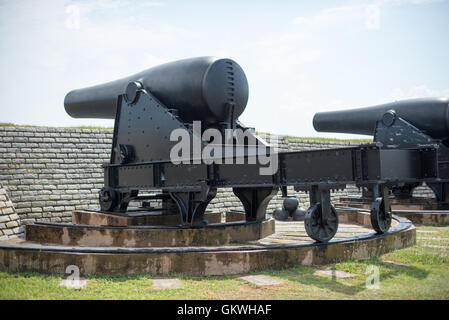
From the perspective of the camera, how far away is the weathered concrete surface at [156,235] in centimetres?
626

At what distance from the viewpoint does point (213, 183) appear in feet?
20.3

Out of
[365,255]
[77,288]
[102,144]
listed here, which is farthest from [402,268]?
[102,144]

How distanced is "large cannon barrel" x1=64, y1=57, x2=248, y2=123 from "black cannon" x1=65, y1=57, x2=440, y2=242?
0.04 feet

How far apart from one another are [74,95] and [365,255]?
19.7 feet

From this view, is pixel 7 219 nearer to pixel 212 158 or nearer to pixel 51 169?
pixel 51 169

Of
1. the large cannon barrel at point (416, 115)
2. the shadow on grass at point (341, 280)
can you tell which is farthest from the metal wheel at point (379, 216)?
the large cannon barrel at point (416, 115)

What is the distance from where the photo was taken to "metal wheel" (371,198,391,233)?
18.8 ft

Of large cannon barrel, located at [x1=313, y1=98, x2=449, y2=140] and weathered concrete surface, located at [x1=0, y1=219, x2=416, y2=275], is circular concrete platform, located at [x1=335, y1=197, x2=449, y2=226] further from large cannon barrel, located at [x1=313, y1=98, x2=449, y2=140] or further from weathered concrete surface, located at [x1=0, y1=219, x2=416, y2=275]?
weathered concrete surface, located at [x1=0, y1=219, x2=416, y2=275]

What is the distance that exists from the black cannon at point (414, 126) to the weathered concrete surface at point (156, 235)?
4143 mm

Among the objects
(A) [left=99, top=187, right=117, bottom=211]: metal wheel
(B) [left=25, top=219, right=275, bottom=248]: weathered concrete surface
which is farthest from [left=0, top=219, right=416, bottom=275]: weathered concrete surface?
(A) [left=99, top=187, right=117, bottom=211]: metal wheel

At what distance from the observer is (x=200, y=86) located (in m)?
6.57

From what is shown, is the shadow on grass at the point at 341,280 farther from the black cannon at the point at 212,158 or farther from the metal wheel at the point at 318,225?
the black cannon at the point at 212,158

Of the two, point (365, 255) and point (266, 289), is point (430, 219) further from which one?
Answer: point (266, 289)

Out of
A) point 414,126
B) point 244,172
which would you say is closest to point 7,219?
point 244,172
